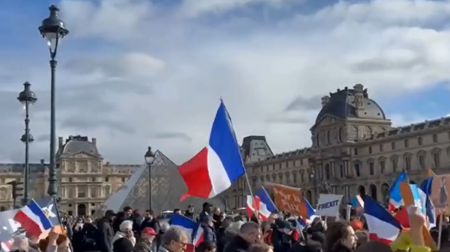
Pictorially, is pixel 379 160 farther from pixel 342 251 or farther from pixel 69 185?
pixel 342 251

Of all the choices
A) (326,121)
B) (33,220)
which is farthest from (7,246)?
(326,121)

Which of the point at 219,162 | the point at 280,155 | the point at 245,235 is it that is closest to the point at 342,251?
the point at 245,235

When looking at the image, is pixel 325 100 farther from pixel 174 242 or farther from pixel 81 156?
pixel 174 242

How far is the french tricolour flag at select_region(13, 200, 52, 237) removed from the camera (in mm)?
7812

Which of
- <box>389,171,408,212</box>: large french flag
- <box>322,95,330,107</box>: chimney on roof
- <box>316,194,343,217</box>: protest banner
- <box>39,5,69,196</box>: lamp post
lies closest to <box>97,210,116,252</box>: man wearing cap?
<box>39,5,69,196</box>: lamp post

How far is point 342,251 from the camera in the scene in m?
4.22

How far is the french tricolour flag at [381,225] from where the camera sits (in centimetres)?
697

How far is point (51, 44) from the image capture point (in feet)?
35.1

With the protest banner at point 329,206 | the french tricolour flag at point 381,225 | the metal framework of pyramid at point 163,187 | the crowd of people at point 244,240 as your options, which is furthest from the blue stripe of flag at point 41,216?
the metal framework of pyramid at point 163,187

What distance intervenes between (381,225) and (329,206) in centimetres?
496

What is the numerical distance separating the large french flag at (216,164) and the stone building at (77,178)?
3746 inches

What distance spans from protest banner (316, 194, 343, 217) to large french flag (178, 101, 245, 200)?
3.46 meters

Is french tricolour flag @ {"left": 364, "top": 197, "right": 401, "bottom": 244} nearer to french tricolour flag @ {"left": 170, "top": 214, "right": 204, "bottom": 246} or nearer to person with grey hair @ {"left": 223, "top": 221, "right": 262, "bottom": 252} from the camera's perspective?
person with grey hair @ {"left": 223, "top": 221, "right": 262, "bottom": 252}

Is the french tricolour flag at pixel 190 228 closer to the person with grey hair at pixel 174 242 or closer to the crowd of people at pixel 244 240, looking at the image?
the crowd of people at pixel 244 240
